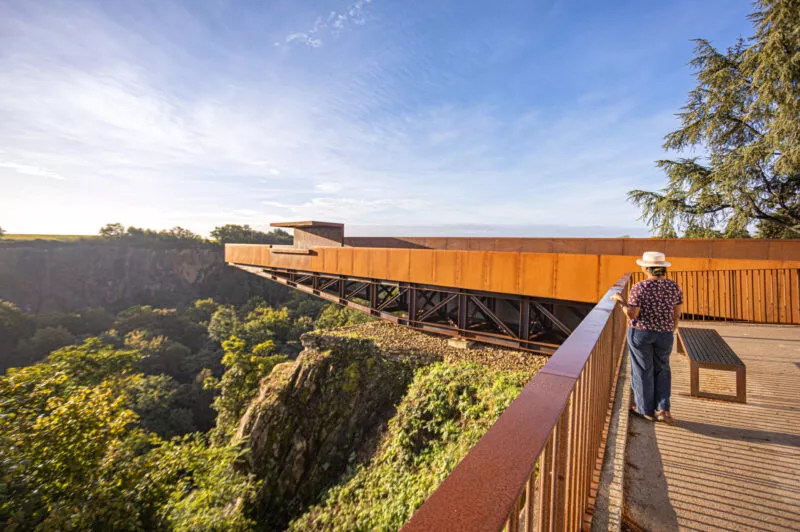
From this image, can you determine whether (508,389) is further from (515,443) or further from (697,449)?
(515,443)

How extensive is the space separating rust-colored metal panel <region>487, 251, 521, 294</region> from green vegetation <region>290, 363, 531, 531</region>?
2.38m

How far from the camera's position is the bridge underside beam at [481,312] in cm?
949

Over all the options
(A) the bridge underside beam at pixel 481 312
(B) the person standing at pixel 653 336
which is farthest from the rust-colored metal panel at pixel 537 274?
(B) the person standing at pixel 653 336

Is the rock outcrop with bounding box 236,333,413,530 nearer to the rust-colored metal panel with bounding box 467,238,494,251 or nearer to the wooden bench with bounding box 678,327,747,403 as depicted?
the rust-colored metal panel with bounding box 467,238,494,251

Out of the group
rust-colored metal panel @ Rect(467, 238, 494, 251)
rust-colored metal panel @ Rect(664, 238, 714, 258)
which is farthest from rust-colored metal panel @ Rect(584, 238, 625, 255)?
rust-colored metal panel @ Rect(467, 238, 494, 251)

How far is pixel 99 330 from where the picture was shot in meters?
53.9

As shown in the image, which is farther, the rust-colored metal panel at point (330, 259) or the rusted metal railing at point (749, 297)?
the rust-colored metal panel at point (330, 259)

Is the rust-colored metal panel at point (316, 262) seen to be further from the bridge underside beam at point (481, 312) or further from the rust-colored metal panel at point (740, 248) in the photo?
the rust-colored metal panel at point (740, 248)

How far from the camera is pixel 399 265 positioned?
11.5m

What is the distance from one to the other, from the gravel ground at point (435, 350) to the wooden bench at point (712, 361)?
5.06m

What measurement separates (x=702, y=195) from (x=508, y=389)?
44.5 ft

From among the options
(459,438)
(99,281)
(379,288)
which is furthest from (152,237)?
(459,438)

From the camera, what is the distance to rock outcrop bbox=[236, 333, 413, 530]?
1065cm

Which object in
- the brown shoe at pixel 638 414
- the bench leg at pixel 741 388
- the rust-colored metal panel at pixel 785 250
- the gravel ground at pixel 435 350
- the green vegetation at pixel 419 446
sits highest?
the rust-colored metal panel at pixel 785 250
